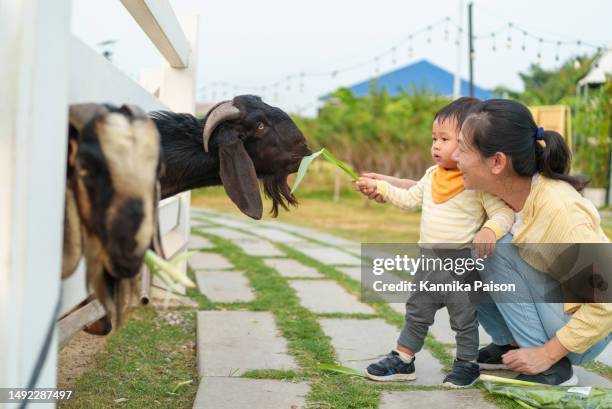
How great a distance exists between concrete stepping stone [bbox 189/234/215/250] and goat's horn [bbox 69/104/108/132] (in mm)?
5692

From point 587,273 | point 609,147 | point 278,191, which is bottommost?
point 587,273

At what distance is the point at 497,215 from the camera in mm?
3064

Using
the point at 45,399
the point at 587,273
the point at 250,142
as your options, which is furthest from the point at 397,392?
the point at 45,399

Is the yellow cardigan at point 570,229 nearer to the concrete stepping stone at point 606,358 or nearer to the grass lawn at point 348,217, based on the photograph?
the concrete stepping stone at point 606,358

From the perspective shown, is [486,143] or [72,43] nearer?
[72,43]

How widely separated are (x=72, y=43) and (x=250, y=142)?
4.78 ft

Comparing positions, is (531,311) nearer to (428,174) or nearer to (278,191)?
(428,174)

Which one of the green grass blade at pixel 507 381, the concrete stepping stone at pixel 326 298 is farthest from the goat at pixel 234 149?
the concrete stepping stone at pixel 326 298

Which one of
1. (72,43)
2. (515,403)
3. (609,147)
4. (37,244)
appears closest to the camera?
(37,244)

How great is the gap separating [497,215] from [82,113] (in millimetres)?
2055

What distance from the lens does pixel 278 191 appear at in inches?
123

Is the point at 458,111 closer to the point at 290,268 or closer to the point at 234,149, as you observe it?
the point at 234,149

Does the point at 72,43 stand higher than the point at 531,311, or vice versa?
the point at 72,43

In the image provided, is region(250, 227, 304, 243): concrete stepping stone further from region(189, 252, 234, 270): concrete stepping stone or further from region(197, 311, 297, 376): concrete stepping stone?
region(197, 311, 297, 376): concrete stepping stone
